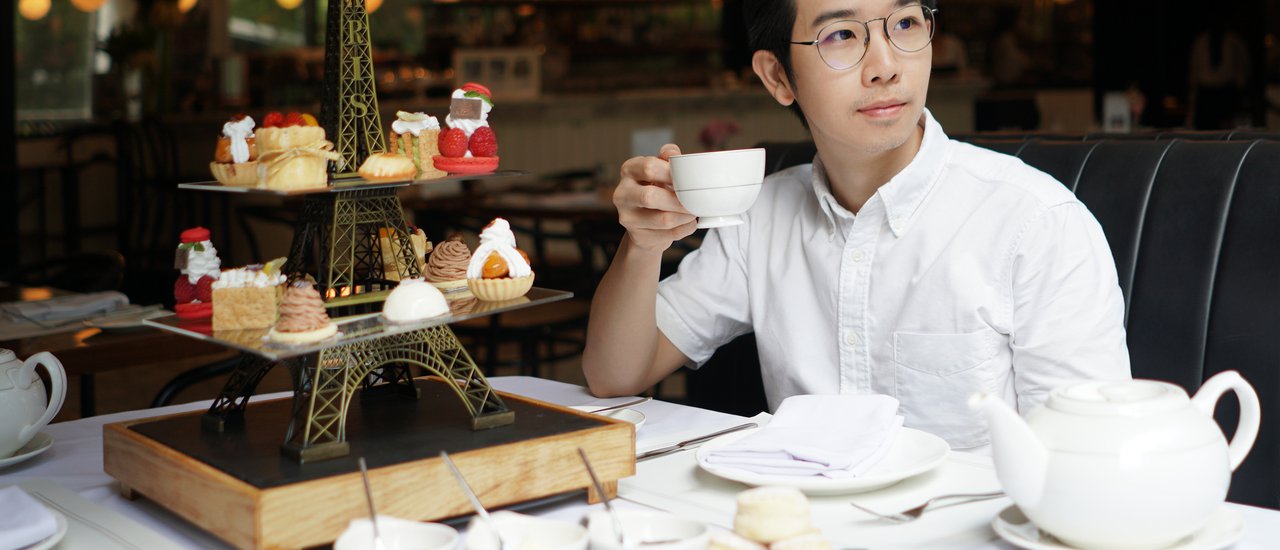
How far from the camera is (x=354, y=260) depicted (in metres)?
1.15

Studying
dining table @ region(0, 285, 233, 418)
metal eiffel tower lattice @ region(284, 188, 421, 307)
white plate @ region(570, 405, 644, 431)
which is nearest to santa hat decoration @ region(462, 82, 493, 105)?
metal eiffel tower lattice @ region(284, 188, 421, 307)

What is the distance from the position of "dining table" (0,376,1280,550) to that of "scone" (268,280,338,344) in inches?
8.0

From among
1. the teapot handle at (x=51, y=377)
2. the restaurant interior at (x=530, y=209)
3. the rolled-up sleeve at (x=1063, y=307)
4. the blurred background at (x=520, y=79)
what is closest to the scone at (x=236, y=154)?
the restaurant interior at (x=530, y=209)

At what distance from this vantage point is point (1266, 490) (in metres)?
1.77

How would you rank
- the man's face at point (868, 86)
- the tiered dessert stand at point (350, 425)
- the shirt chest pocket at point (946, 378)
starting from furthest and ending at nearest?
the shirt chest pocket at point (946, 378) → the man's face at point (868, 86) → the tiered dessert stand at point (350, 425)

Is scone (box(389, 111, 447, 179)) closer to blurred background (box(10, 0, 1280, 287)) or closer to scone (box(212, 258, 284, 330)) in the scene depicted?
scone (box(212, 258, 284, 330))

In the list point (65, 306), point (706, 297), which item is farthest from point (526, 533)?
point (65, 306)

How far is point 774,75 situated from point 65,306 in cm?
148

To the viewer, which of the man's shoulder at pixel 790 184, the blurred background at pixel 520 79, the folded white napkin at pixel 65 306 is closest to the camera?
the man's shoulder at pixel 790 184

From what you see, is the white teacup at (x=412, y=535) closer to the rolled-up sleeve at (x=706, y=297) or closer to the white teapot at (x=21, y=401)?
the white teapot at (x=21, y=401)

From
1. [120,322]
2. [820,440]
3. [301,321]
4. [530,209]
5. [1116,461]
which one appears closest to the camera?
[1116,461]

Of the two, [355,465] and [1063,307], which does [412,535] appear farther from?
[1063,307]

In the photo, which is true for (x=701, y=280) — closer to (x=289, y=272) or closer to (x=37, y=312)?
(x=289, y=272)

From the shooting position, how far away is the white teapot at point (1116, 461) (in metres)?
0.87
